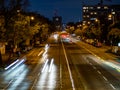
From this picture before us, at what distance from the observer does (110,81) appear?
3453 cm

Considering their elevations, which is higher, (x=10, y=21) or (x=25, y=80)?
(x=10, y=21)

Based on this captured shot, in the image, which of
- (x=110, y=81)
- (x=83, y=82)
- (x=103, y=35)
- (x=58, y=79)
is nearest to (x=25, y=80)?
(x=58, y=79)

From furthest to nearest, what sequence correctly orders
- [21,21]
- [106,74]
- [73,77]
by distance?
[21,21] → [106,74] → [73,77]

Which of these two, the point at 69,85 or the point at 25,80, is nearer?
the point at 69,85

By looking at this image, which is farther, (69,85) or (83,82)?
(83,82)

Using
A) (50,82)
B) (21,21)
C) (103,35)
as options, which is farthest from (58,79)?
(103,35)

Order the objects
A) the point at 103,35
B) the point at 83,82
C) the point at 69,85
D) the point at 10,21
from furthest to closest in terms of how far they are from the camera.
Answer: the point at 103,35, the point at 10,21, the point at 83,82, the point at 69,85

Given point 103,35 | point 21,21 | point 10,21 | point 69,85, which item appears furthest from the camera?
point 103,35

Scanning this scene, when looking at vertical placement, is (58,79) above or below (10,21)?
below

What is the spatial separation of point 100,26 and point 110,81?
94259 mm

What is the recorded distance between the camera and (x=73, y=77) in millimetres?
37969

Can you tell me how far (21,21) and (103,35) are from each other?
6219cm

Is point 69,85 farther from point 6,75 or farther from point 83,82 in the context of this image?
point 6,75

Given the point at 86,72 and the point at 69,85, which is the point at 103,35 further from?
the point at 69,85
